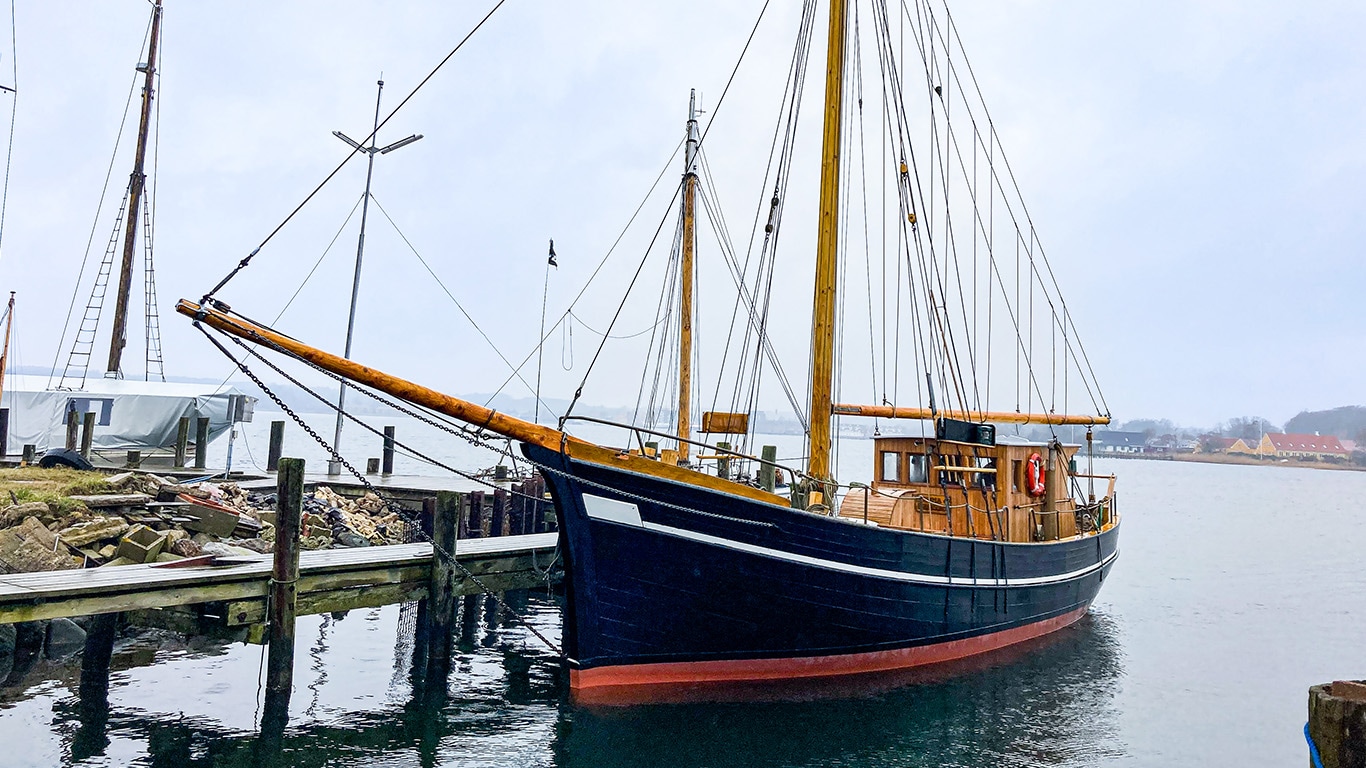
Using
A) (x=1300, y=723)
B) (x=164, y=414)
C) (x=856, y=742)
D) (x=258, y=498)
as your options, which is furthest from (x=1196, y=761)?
(x=164, y=414)

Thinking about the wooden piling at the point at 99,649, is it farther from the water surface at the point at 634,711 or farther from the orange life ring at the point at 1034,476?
the orange life ring at the point at 1034,476

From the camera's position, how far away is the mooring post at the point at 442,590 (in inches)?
524

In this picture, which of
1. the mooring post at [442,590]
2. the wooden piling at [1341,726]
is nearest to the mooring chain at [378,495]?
the mooring post at [442,590]

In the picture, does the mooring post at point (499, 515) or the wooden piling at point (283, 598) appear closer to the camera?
the wooden piling at point (283, 598)

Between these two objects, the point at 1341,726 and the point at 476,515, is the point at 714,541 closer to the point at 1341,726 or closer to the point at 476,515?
the point at 1341,726

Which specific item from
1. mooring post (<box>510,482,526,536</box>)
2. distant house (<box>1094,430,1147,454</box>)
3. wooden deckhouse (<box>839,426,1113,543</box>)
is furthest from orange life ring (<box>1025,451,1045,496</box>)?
distant house (<box>1094,430,1147,454</box>)

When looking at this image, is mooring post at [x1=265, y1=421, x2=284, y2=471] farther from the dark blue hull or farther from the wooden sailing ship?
the dark blue hull

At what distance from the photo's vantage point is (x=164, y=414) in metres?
30.3

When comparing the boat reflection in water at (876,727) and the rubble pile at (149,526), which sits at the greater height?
the rubble pile at (149,526)

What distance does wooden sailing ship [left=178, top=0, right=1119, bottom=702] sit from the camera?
453 inches

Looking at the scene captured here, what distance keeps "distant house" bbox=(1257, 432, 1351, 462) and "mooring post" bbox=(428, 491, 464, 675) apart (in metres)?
210

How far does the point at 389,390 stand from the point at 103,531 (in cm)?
630

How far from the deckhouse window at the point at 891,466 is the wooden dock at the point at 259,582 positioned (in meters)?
6.27

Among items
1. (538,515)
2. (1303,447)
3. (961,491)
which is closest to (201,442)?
(538,515)
